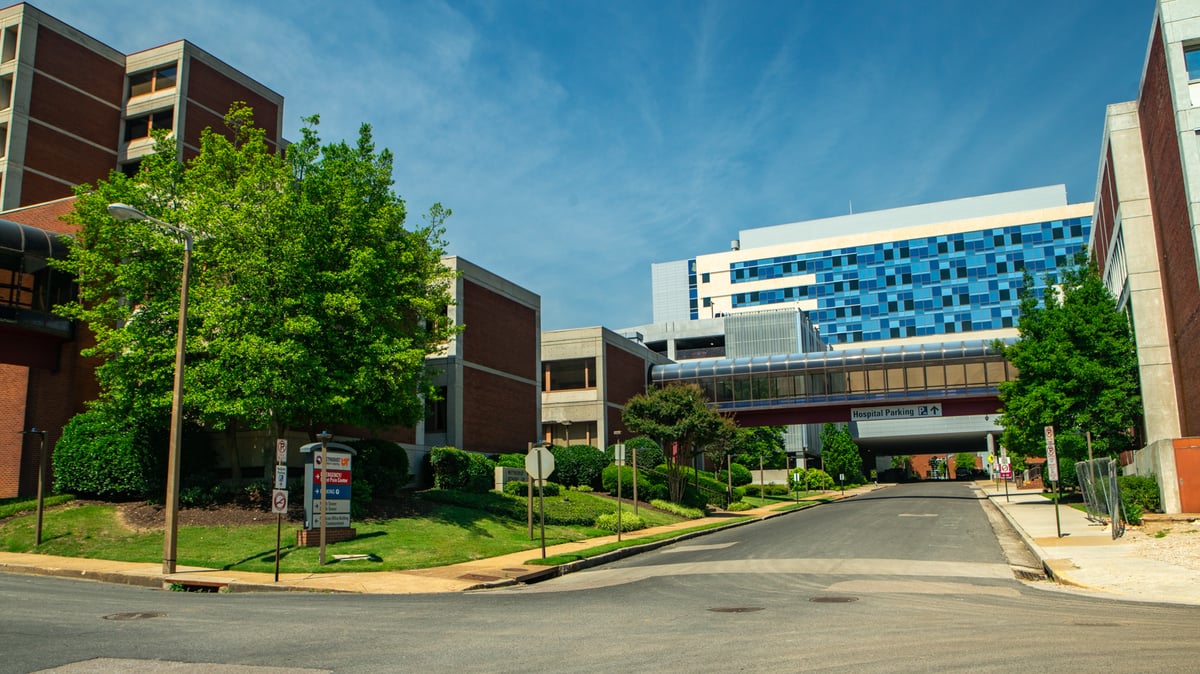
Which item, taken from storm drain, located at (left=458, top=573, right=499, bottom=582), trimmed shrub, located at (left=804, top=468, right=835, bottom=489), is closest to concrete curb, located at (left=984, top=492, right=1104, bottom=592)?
storm drain, located at (left=458, top=573, right=499, bottom=582)

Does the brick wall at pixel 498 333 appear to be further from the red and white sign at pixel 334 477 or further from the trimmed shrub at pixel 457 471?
the red and white sign at pixel 334 477

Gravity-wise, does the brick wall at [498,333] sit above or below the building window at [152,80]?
below

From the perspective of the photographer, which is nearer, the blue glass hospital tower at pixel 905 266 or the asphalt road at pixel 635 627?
the asphalt road at pixel 635 627

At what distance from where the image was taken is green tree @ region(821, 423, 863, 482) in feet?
300

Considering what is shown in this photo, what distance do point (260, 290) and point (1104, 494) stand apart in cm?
2691

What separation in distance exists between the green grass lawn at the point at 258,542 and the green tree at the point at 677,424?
17517mm

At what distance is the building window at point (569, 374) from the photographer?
59.0m

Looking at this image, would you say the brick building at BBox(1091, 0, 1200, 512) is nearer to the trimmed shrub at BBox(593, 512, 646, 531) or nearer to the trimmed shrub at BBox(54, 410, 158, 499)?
the trimmed shrub at BBox(593, 512, 646, 531)

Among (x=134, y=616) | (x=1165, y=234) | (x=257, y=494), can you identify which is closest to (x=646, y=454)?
(x=257, y=494)

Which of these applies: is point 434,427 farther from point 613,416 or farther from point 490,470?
point 613,416

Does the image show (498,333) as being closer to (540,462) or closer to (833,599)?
(540,462)

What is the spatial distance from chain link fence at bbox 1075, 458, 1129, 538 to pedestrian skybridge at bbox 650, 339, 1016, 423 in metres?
23.1

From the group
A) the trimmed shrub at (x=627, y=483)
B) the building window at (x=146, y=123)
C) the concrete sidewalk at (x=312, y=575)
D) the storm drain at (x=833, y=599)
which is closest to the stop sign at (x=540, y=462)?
the concrete sidewalk at (x=312, y=575)

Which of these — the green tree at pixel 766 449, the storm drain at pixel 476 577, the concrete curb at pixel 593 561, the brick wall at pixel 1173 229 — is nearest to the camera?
the storm drain at pixel 476 577
